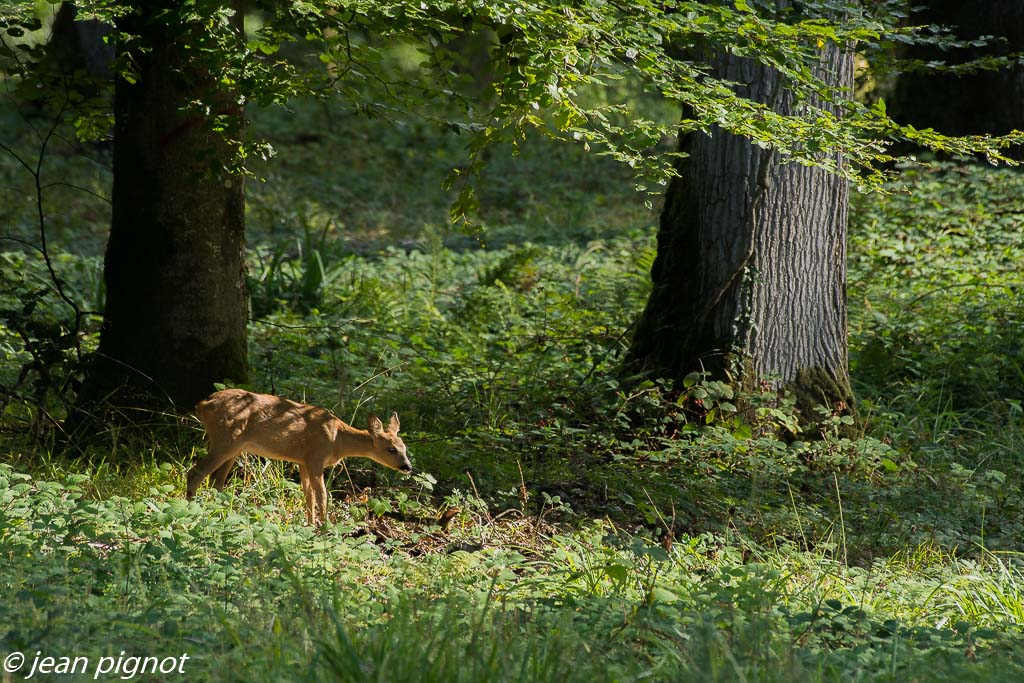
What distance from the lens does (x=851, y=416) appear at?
7020mm

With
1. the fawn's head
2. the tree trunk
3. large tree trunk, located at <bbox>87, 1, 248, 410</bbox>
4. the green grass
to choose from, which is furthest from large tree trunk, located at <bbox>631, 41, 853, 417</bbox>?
the tree trunk

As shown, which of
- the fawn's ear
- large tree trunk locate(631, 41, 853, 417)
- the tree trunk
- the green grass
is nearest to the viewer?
the green grass

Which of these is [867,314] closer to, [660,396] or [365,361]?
[660,396]

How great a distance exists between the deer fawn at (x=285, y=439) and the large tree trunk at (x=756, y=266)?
2863 millimetres

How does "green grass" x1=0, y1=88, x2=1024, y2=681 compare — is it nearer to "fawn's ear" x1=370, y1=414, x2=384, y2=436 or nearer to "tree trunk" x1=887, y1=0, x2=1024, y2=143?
"fawn's ear" x1=370, y1=414, x2=384, y2=436

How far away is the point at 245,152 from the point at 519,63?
1792 mm

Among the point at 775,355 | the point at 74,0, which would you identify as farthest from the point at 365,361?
the point at 74,0

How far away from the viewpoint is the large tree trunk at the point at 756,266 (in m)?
7.00

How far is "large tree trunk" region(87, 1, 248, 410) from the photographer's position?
5973 millimetres

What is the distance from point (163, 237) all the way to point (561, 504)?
279cm

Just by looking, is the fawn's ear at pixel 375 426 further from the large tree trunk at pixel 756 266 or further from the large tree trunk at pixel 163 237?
the large tree trunk at pixel 756 266

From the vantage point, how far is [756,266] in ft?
23.0

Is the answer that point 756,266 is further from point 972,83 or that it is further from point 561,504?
point 972,83

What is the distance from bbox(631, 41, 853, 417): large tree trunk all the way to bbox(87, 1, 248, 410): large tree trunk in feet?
10.2
